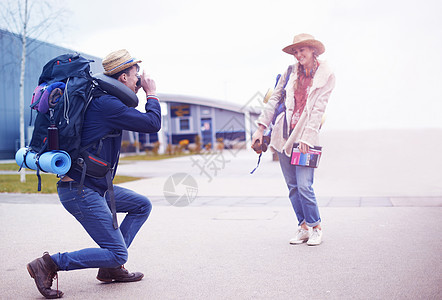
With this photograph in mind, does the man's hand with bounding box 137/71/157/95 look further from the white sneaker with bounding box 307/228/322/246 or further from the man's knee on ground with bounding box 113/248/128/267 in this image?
the white sneaker with bounding box 307/228/322/246

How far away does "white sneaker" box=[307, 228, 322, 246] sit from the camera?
4979 mm

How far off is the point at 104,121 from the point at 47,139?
1.23ft

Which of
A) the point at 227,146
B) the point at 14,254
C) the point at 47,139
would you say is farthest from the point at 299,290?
the point at 227,146

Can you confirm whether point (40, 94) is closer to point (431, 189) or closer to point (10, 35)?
point (431, 189)

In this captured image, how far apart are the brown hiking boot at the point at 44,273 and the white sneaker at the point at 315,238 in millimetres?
2464

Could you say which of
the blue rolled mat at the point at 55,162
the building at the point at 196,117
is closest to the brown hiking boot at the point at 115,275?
the blue rolled mat at the point at 55,162

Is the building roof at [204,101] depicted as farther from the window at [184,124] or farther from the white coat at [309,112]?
the white coat at [309,112]

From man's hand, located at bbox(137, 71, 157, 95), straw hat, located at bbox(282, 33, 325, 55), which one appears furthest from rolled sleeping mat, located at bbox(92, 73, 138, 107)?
straw hat, located at bbox(282, 33, 325, 55)

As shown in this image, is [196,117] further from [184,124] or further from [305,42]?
[305,42]

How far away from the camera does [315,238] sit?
5047 millimetres

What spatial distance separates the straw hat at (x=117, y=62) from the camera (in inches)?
142

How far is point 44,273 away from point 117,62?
148 cm

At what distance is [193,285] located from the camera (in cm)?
374

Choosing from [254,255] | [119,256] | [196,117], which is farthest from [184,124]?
[119,256]
